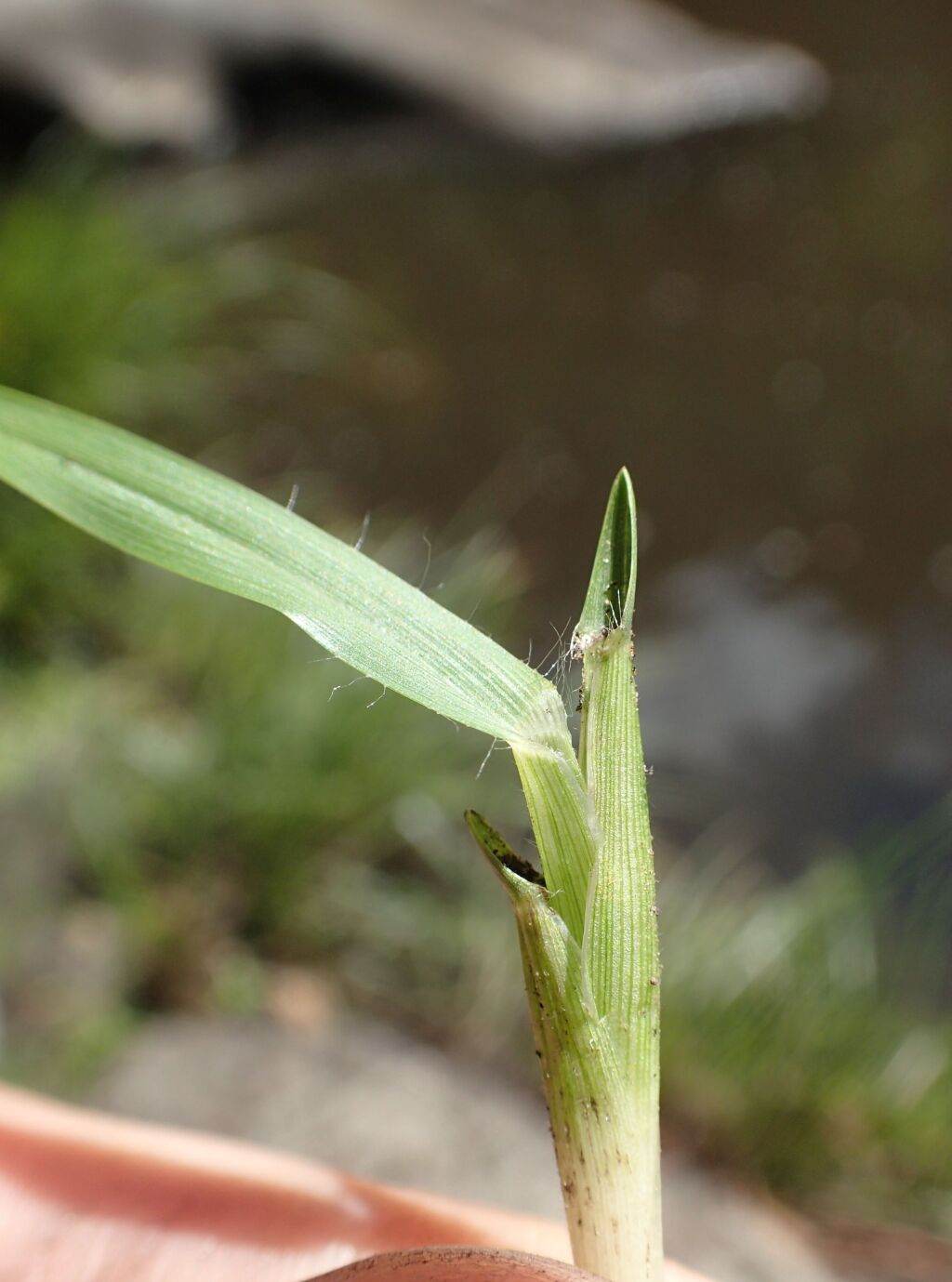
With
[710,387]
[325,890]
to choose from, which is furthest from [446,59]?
[325,890]

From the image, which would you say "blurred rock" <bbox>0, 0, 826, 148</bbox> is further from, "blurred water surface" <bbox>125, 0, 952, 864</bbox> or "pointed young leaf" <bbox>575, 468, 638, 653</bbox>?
"pointed young leaf" <bbox>575, 468, 638, 653</bbox>

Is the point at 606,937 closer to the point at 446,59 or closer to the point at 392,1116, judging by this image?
the point at 392,1116

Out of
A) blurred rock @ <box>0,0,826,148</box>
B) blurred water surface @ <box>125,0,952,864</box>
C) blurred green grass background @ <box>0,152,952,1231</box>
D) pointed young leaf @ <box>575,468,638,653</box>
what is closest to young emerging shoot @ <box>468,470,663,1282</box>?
pointed young leaf @ <box>575,468,638,653</box>

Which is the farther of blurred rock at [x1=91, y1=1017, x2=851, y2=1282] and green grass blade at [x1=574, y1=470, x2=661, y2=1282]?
blurred rock at [x1=91, y1=1017, x2=851, y2=1282]

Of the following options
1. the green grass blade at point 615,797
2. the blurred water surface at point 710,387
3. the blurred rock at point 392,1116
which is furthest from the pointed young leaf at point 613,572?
the blurred water surface at point 710,387

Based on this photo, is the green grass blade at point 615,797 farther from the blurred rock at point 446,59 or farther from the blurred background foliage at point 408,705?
the blurred rock at point 446,59

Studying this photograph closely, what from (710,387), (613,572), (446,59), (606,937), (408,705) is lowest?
(606,937)

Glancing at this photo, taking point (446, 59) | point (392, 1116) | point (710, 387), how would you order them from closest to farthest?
point (392, 1116) → point (710, 387) → point (446, 59)
